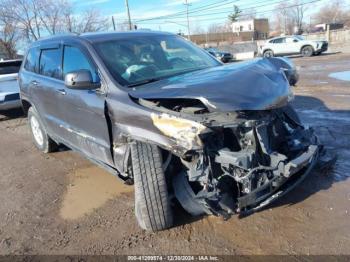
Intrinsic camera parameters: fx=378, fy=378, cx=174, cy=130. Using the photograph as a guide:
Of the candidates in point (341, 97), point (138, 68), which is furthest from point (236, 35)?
point (138, 68)

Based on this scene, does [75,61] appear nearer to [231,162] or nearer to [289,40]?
[231,162]

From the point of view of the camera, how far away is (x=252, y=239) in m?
3.40

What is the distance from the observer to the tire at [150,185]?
11.4 ft

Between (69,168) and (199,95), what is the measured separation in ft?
10.7

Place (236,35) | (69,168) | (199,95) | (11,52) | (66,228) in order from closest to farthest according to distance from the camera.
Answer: (199,95) → (66,228) → (69,168) → (11,52) → (236,35)

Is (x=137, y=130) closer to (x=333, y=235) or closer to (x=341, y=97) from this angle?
(x=333, y=235)

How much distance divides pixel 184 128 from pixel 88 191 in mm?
2211

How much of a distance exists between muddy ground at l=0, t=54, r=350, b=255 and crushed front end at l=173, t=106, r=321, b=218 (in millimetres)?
292

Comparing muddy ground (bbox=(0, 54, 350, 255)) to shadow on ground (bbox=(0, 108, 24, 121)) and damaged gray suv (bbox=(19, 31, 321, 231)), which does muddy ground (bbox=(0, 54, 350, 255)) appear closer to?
damaged gray suv (bbox=(19, 31, 321, 231))

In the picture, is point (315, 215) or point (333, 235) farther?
point (315, 215)

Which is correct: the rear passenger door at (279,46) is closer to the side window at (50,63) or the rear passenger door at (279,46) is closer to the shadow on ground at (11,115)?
the shadow on ground at (11,115)

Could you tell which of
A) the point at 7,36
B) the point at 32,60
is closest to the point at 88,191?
the point at 32,60

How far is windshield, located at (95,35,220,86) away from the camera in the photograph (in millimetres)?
4094

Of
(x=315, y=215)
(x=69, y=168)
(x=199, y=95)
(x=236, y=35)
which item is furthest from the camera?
(x=236, y=35)
